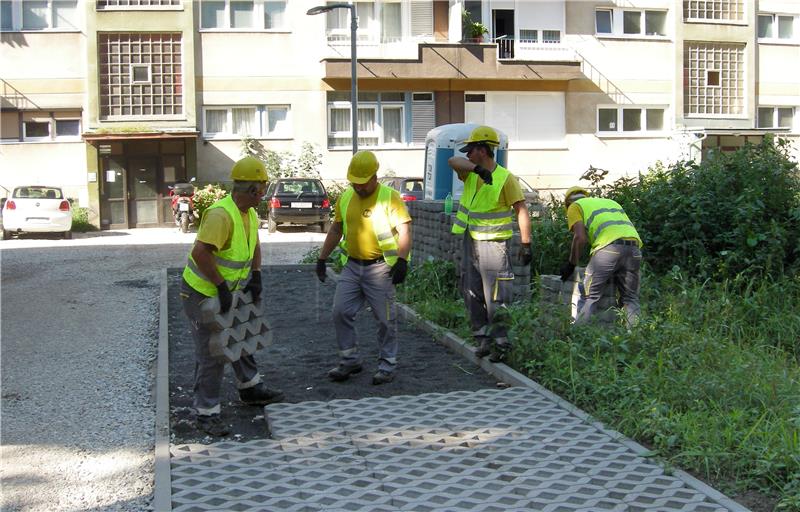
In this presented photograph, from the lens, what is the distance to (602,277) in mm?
9305

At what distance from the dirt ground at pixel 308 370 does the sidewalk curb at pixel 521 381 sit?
0.26 feet

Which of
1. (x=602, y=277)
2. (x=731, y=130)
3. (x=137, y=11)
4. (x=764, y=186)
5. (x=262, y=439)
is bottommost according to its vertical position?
(x=262, y=439)

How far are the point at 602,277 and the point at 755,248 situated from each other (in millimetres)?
3152

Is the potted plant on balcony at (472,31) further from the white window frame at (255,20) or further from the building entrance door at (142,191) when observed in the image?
the building entrance door at (142,191)

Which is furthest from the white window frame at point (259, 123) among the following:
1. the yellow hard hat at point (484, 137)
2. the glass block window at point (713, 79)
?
the yellow hard hat at point (484, 137)

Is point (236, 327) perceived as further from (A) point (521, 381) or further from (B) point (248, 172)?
(A) point (521, 381)

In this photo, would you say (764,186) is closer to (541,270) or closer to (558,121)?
(541,270)

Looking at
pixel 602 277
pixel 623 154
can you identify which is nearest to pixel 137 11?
pixel 623 154

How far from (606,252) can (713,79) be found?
29.8 metres

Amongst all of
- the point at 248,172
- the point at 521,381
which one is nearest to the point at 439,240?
the point at 521,381

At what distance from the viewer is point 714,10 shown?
36656mm

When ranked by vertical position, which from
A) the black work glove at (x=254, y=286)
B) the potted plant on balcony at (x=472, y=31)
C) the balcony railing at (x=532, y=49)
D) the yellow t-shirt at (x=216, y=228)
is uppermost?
the potted plant on balcony at (x=472, y=31)

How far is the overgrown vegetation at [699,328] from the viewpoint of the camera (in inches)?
232

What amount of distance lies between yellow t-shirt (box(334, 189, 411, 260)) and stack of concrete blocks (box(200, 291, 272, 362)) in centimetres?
116
